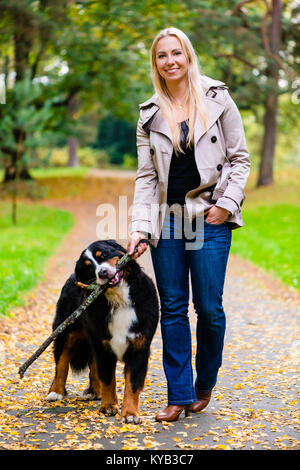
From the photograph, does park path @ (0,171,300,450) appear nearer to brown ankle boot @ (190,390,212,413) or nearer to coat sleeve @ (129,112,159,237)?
brown ankle boot @ (190,390,212,413)

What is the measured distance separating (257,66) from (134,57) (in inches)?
179

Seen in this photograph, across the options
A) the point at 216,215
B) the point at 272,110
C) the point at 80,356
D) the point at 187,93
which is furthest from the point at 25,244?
the point at 272,110

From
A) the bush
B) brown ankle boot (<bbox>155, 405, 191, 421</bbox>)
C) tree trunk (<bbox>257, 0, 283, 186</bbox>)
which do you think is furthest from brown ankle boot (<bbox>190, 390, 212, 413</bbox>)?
the bush

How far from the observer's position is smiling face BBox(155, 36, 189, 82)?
12.3ft

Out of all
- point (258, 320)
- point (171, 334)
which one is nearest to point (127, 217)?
point (258, 320)

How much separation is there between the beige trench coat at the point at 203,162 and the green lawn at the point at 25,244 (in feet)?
11.8

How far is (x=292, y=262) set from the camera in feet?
34.4

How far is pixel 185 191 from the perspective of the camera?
379 centimetres

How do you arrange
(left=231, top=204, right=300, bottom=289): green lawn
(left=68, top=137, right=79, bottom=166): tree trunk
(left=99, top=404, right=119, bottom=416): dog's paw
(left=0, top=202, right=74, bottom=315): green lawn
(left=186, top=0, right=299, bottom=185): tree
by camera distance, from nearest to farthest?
(left=99, top=404, right=119, bottom=416): dog's paw
(left=0, top=202, right=74, bottom=315): green lawn
(left=231, top=204, right=300, bottom=289): green lawn
(left=186, top=0, right=299, bottom=185): tree
(left=68, top=137, right=79, bottom=166): tree trunk

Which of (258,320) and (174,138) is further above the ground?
(174,138)

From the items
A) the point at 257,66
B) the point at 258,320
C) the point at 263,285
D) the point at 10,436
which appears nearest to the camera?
the point at 10,436

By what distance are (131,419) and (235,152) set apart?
5.95 feet

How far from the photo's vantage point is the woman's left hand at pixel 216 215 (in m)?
3.72
